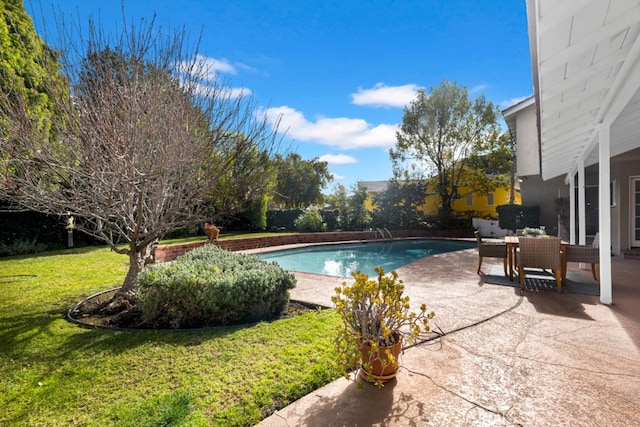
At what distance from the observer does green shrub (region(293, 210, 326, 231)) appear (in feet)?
66.3

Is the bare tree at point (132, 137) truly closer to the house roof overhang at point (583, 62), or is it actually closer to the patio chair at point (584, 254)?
the house roof overhang at point (583, 62)

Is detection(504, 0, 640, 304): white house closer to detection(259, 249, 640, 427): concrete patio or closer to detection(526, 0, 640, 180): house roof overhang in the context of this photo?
detection(526, 0, 640, 180): house roof overhang

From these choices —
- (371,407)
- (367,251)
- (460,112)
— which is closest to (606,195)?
(371,407)

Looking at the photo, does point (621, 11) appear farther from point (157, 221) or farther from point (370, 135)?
point (370, 135)

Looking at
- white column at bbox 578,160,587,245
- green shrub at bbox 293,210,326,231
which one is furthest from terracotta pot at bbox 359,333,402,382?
green shrub at bbox 293,210,326,231

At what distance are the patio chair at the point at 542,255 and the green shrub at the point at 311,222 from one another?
47.0 feet

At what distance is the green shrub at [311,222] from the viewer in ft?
66.3

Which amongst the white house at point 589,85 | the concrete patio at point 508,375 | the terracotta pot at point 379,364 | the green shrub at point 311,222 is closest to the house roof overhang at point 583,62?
the white house at point 589,85

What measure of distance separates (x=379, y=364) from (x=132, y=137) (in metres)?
4.43

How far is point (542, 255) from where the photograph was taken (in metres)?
6.33

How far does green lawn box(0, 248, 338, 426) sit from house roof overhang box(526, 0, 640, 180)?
13.6 feet

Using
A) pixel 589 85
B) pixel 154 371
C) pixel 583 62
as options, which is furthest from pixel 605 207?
pixel 154 371

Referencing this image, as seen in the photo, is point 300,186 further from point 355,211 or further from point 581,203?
point 581,203

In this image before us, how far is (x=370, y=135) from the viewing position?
45.0 meters
